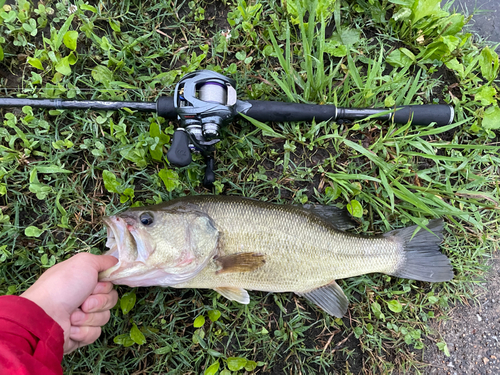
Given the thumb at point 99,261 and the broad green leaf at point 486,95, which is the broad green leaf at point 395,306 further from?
the thumb at point 99,261

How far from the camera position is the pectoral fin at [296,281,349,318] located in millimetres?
2793

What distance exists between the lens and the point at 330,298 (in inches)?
110

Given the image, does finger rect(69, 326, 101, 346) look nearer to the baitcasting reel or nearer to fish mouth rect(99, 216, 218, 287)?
fish mouth rect(99, 216, 218, 287)

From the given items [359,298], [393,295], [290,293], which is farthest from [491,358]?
[290,293]

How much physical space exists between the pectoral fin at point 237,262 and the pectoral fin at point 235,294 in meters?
0.26

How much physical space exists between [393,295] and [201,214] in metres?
2.10

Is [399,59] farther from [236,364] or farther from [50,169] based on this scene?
[50,169]

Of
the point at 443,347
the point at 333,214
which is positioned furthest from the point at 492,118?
the point at 443,347

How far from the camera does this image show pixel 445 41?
2.93m

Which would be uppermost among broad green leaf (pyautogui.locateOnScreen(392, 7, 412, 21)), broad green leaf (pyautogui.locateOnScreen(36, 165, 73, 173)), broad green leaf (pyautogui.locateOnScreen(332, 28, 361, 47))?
broad green leaf (pyautogui.locateOnScreen(392, 7, 412, 21))

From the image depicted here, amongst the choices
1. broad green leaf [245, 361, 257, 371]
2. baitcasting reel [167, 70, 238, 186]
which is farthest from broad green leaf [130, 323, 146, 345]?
baitcasting reel [167, 70, 238, 186]

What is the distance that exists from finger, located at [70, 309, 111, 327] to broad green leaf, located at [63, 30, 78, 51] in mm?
2325

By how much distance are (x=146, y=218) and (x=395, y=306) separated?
245cm

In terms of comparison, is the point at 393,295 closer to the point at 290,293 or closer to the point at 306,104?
the point at 290,293
